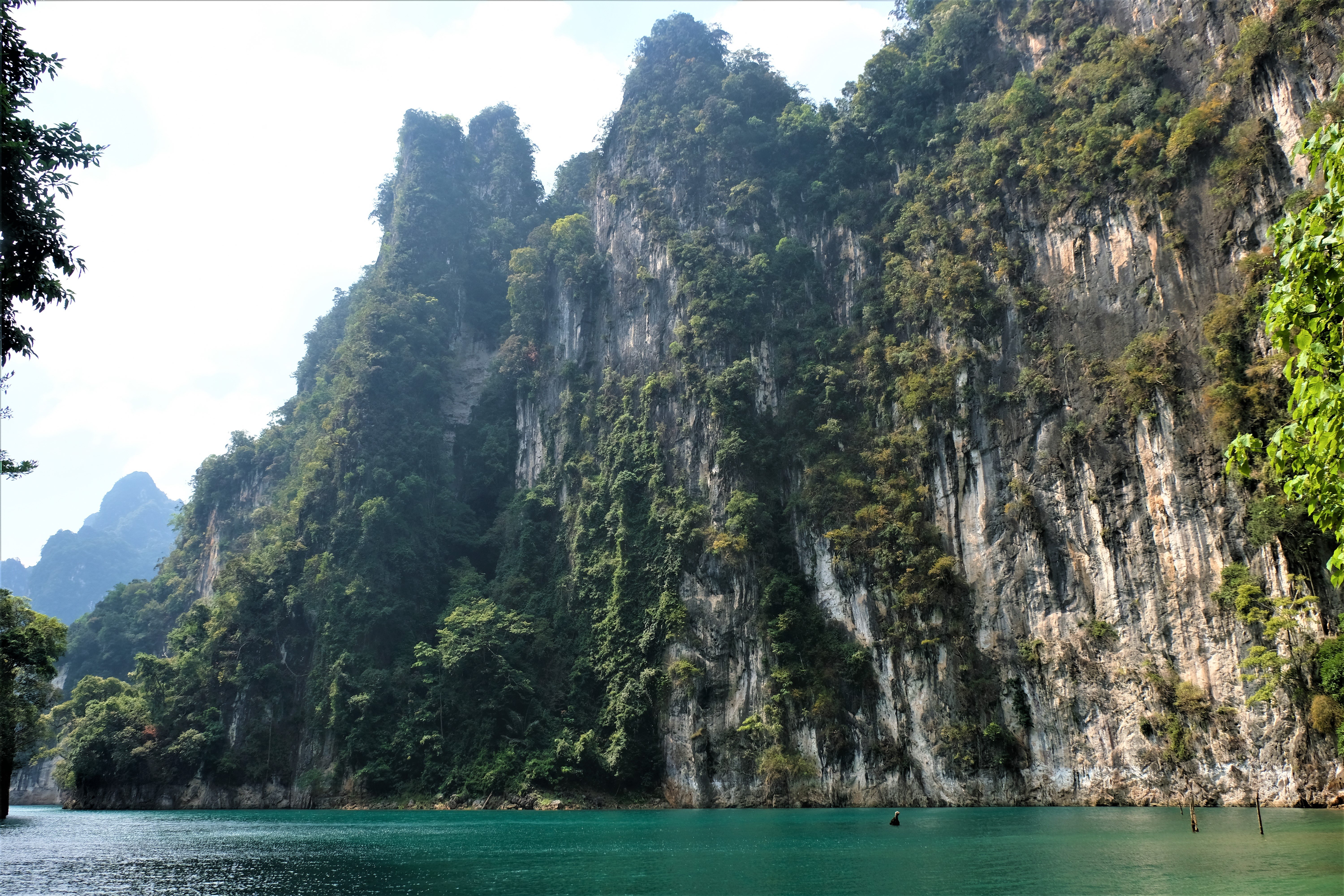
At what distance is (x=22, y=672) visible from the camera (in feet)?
107

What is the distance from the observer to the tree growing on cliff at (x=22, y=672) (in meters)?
28.3

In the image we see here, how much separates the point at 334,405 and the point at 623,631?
2709 cm

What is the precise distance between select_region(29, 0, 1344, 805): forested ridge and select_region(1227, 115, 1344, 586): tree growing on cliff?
26575 mm

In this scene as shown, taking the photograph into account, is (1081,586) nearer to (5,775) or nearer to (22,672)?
(22,672)

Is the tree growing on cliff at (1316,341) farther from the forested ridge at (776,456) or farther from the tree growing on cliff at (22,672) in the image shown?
the tree growing on cliff at (22,672)

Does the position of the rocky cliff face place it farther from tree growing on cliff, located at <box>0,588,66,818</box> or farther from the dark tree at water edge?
the dark tree at water edge

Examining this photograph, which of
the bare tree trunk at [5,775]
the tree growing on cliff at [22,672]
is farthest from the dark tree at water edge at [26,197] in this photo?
the bare tree trunk at [5,775]

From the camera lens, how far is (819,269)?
168ft

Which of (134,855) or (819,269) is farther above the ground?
(819,269)

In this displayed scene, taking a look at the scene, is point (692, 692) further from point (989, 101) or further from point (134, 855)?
point (989, 101)

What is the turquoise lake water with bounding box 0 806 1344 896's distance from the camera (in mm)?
14453

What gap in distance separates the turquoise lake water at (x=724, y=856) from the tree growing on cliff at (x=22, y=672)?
11.9 feet

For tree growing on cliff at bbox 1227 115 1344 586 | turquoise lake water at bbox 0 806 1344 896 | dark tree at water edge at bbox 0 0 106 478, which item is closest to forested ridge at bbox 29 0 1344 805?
turquoise lake water at bbox 0 806 1344 896

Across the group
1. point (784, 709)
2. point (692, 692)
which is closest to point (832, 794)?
point (784, 709)
